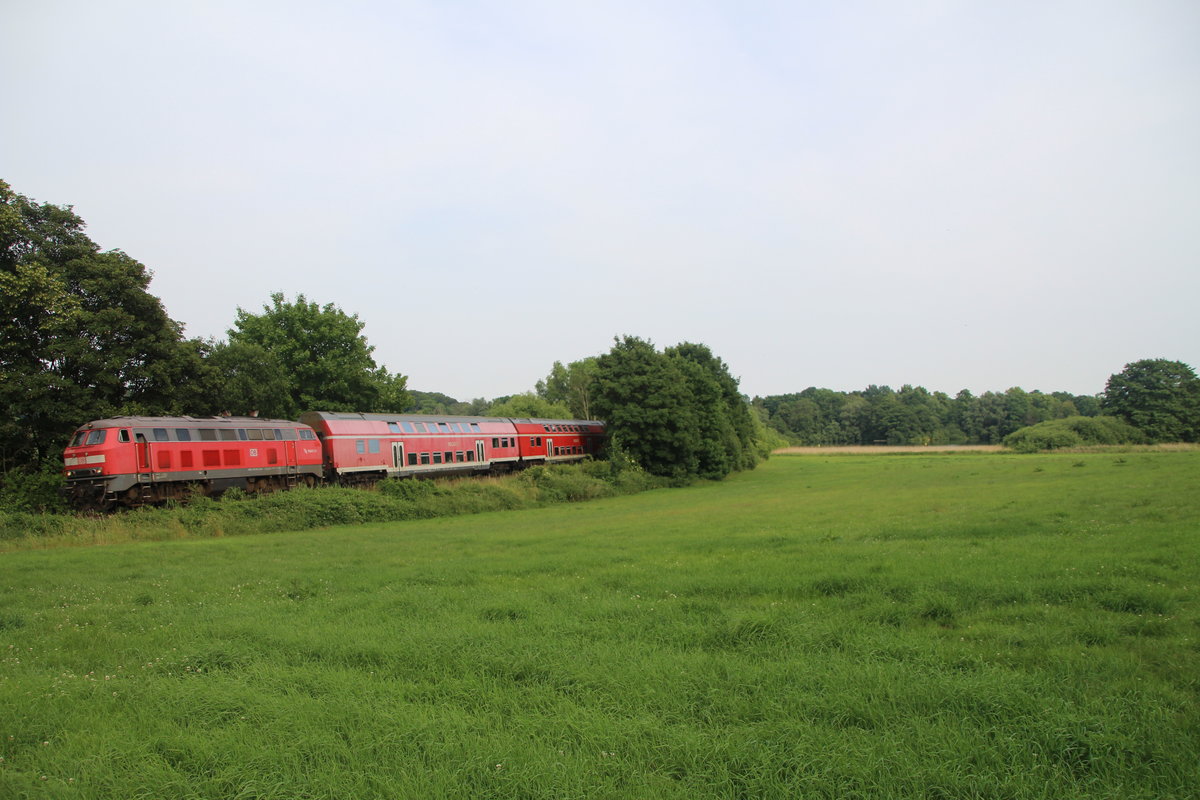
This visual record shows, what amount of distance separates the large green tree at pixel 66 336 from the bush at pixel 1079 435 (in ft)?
261

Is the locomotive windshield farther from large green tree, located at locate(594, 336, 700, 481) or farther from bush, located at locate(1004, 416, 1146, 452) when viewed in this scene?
bush, located at locate(1004, 416, 1146, 452)

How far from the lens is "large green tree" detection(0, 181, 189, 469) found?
2506 cm

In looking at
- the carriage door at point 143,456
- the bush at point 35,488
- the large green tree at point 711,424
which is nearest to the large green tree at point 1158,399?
→ the large green tree at point 711,424

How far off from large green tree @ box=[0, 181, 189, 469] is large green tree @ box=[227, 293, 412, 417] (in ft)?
53.6

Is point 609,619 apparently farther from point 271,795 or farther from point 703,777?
point 271,795

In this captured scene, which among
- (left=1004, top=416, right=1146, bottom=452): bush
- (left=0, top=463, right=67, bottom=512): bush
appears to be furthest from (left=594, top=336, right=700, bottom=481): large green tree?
(left=1004, top=416, right=1146, bottom=452): bush

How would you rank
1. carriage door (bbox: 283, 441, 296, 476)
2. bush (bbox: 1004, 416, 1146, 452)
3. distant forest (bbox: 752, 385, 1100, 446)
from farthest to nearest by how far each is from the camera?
distant forest (bbox: 752, 385, 1100, 446)
bush (bbox: 1004, 416, 1146, 452)
carriage door (bbox: 283, 441, 296, 476)

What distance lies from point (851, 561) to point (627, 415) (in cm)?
3493

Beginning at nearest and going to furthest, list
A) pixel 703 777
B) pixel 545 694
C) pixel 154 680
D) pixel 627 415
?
pixel 703 777
pixel 545 694
pixel 154 680
pixel 627 415

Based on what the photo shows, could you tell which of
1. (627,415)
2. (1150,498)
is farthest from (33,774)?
(627,415)

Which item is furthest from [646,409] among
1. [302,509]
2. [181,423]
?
[181,423]

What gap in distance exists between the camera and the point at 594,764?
157 inches

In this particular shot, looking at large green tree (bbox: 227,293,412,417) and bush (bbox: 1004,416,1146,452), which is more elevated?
large green tree (bbox: 227,293,412,417)

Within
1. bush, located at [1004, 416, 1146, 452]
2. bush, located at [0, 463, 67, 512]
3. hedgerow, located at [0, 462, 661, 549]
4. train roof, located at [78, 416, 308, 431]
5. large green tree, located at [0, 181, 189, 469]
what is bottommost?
bush, located at [1004, 416, 1146, 452]
